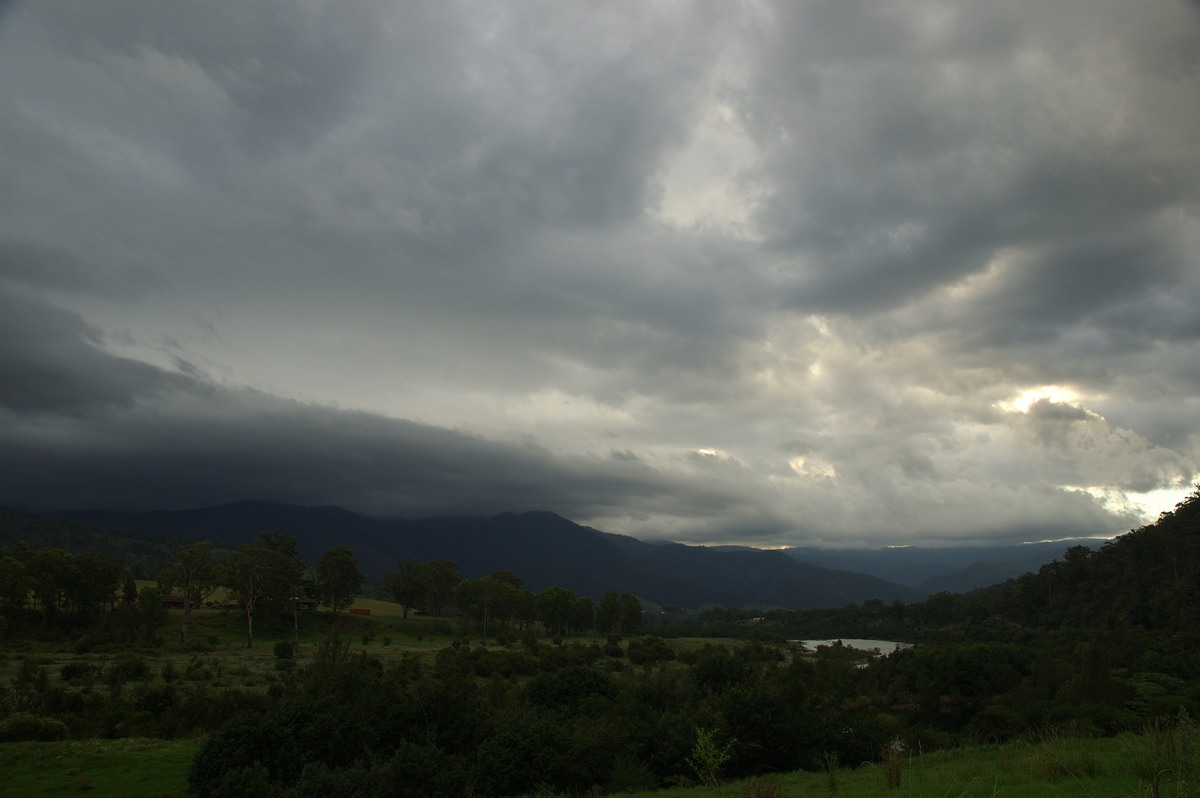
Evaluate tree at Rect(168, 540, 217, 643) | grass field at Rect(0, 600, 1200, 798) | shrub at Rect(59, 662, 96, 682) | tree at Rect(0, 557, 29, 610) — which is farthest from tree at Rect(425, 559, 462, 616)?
shrub at Rect(59, 662, 96, 682)

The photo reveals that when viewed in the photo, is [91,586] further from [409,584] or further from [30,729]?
[409,584]

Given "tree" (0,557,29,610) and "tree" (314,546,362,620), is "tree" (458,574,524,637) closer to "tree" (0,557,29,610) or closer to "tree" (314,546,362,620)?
"tree" (314,546,362,620)

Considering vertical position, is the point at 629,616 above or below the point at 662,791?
below

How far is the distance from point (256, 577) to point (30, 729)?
4254 cm

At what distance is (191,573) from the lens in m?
77.1

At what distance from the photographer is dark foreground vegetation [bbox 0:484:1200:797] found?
99.6ft

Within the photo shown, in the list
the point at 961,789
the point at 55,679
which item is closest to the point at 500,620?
the point at 55,679

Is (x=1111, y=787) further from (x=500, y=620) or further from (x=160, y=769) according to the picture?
(x=500, y=620)

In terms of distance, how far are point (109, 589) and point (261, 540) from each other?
25.8 metres

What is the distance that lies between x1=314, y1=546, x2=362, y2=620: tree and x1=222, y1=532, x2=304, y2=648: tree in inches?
292

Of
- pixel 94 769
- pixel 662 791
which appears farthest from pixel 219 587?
pixel 662 791

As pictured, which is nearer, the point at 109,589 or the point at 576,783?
the point at 576,783

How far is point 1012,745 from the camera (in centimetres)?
3150

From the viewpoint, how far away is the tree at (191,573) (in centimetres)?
7600
